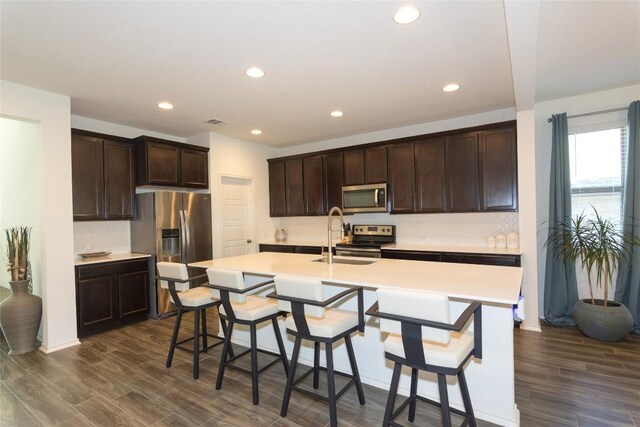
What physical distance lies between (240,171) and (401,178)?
279 cm

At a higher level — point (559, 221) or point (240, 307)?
point (559, 221)

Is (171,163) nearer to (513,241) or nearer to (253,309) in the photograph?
(253,309)

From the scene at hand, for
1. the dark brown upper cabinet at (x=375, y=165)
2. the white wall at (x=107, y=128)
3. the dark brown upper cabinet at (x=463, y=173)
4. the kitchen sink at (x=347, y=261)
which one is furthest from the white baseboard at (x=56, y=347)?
the dark brown upper cabinet at (x=463, y=173)

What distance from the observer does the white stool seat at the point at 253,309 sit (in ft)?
8.00

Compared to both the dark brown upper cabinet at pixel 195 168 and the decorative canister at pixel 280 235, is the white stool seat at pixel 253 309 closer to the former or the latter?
the dark brown upper cabinet at pixel 195 168

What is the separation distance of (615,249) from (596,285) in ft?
1.96

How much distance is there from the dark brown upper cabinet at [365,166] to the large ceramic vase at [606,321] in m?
2.88

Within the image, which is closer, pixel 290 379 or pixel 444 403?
pixel 444 403

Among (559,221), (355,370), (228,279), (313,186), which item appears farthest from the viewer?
(313,186)

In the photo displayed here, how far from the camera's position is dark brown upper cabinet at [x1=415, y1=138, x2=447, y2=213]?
4531mm

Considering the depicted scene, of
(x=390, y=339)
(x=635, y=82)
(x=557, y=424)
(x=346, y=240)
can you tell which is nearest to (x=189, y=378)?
(x=390, y=339)

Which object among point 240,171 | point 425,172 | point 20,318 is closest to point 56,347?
point 20,318

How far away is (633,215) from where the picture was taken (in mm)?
3541

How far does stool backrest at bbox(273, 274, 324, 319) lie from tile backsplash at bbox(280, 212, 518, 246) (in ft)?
11.0
